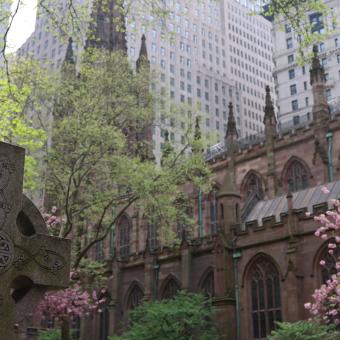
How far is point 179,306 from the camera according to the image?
95.9 ft

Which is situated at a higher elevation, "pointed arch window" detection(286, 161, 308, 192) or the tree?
"pointed arch window" detection(286, 161, 308, 192)

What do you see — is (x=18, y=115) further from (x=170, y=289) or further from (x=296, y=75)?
(x=296, y=75)

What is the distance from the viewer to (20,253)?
23.8 ft

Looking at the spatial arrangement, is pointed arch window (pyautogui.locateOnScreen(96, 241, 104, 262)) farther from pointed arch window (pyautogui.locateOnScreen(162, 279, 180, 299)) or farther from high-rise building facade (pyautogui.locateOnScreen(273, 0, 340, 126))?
high-rise building facade (pyautogui.locateOnScreen(273, 0, 340, 126))

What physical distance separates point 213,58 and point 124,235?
74383 mm

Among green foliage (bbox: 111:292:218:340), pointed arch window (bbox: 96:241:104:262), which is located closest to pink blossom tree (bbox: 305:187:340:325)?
green foliage (bbox: 111:292:218:340)

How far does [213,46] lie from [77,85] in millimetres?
96080

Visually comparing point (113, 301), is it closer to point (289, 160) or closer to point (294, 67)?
point (289, 160)

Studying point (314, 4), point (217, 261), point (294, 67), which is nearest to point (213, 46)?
point (294, 67)

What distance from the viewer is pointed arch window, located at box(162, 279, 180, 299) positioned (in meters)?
36.4

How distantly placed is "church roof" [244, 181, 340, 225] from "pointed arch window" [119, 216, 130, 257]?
16.8 metres

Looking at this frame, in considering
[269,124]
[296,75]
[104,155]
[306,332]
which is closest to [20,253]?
[104,155]

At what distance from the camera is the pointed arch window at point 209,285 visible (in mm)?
33406

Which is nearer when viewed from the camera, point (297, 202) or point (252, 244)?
point (252, 244)
